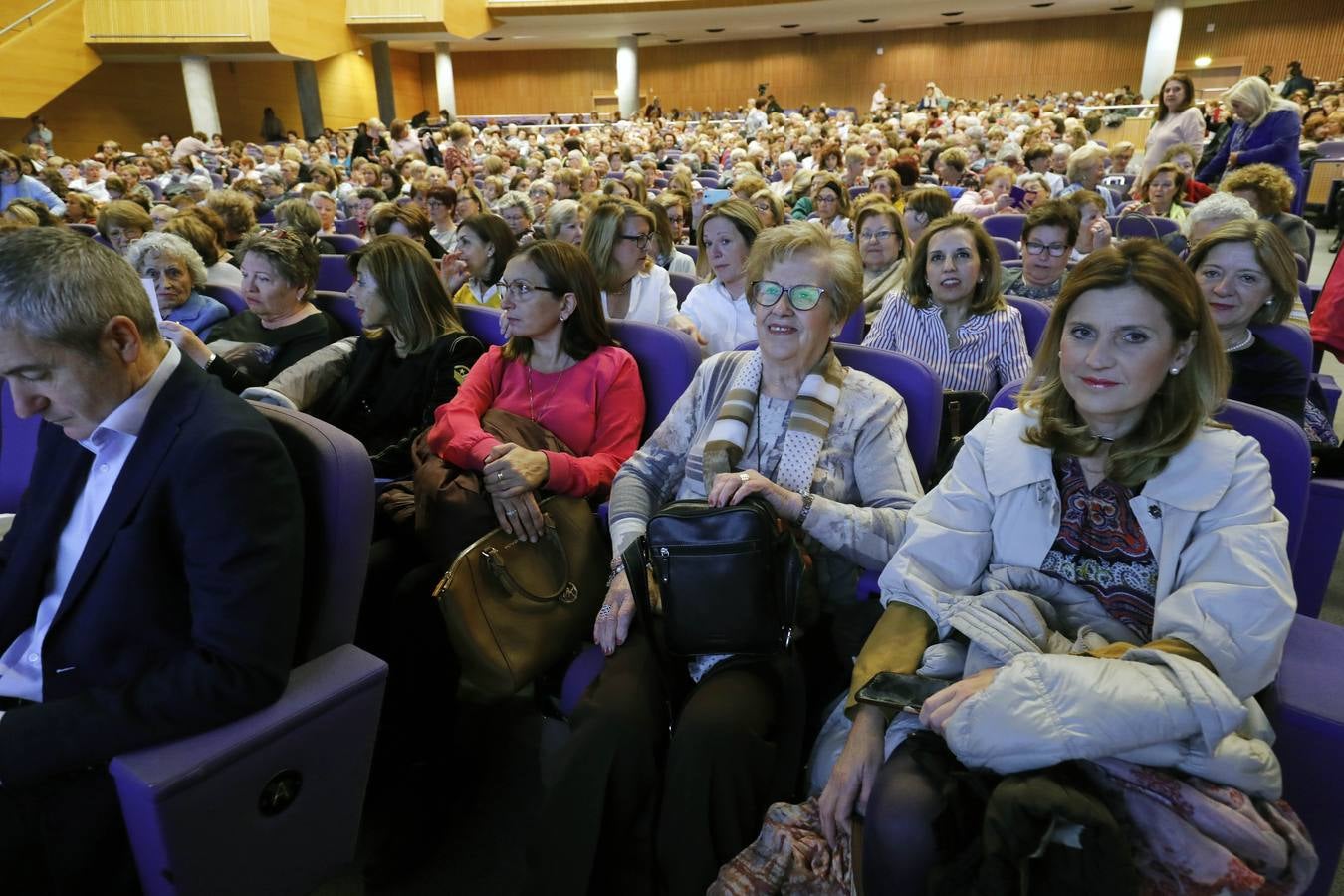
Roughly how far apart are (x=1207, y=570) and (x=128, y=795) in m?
1.57

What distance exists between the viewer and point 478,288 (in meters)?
3.47

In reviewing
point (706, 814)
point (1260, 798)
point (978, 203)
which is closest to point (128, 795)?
point (706, 814)

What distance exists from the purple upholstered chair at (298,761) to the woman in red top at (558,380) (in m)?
0.61

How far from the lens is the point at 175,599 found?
1229mm

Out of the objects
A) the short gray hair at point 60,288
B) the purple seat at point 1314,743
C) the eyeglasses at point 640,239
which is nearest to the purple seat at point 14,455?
the short gray hair at point 60,288

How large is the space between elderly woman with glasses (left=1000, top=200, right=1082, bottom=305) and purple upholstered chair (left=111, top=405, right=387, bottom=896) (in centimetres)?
254

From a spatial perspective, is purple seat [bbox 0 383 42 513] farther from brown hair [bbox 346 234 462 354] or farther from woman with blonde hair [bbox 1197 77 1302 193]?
woman with blonde hair [bbox 1197 77 1302 193]

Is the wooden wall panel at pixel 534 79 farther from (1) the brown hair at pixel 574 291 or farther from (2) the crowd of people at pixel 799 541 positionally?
(2) the crowd of people at pixel 799 541

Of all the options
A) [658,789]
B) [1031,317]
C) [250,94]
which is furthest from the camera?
[250,94]

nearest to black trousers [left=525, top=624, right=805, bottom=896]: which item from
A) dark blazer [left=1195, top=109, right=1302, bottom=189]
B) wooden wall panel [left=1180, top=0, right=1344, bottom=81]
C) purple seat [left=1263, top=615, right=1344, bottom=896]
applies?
purple seat [left=1263, top=615, right=1344, bottom=896]

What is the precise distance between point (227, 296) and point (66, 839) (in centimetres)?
248

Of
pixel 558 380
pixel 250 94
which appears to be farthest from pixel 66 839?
pixel 250 94

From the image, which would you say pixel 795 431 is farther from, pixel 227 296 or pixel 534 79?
pixel 534 79

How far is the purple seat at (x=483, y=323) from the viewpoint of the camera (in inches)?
99.2
